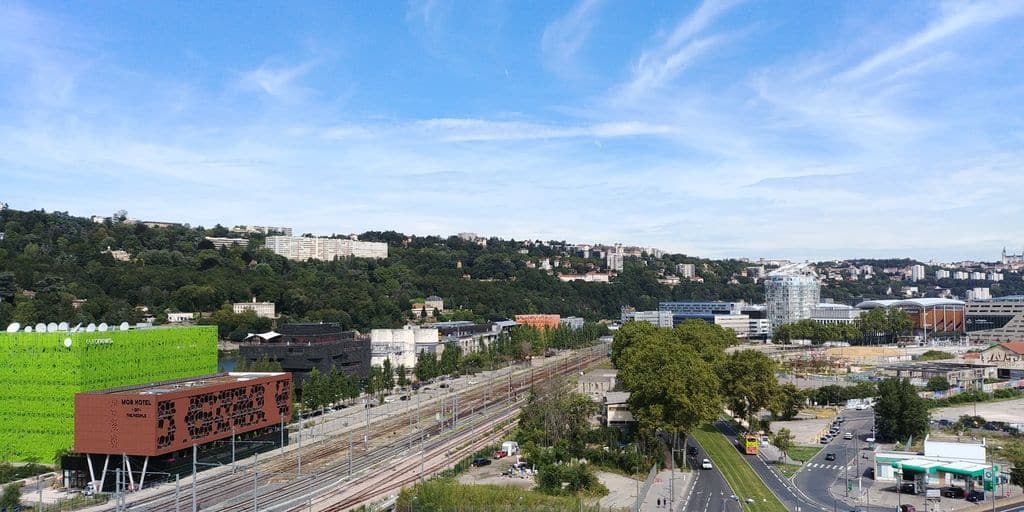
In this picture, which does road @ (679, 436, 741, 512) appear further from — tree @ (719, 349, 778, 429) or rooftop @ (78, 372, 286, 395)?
rooftop @ (78, 372, 286, 395)

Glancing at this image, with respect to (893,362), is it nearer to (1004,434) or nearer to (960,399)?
(960,399)

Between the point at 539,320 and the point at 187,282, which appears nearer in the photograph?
the point at 187,282

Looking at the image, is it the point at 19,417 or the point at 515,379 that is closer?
the point at 19,417

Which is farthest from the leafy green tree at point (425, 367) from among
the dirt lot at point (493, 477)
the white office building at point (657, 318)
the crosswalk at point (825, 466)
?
the white office building at point (657, 318)

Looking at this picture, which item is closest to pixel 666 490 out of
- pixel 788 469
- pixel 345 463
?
pixel 788 469

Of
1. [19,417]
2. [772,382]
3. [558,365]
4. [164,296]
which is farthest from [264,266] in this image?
[772,382]

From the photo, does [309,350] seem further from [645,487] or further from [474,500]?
[474,500]

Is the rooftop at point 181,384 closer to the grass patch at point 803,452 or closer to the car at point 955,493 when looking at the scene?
the grass patch at point 803,452
